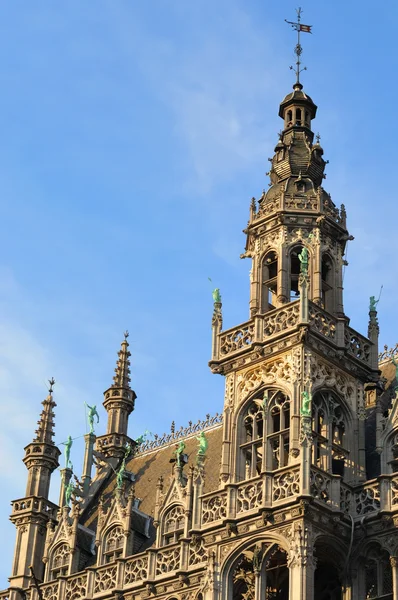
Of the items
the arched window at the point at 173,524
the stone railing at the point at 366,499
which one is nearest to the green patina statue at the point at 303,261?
the stone railing at the point at 366,499

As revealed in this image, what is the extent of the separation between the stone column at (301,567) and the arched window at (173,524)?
24.1 feet

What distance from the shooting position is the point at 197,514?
50.0 metres

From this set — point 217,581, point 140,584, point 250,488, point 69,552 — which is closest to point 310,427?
point 250,488

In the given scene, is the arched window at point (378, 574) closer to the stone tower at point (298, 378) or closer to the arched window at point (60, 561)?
the stone tower at point (298, 378)

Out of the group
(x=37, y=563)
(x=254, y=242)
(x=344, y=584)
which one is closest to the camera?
(x=344, y=584)

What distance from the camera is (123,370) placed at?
6588cm

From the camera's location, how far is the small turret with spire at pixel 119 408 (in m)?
63.4

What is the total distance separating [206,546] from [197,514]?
4.25ft

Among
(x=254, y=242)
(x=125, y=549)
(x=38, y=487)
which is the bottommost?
(x=125, y=549)

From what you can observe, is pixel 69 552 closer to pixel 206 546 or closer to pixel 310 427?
pixel 206 546

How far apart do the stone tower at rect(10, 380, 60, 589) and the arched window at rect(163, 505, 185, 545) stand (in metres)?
7.74

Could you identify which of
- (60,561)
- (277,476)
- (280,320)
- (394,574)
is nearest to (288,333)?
(280,320)

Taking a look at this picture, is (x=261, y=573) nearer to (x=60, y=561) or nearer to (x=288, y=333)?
(x=288, y=333)

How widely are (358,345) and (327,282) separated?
9.66 feet
